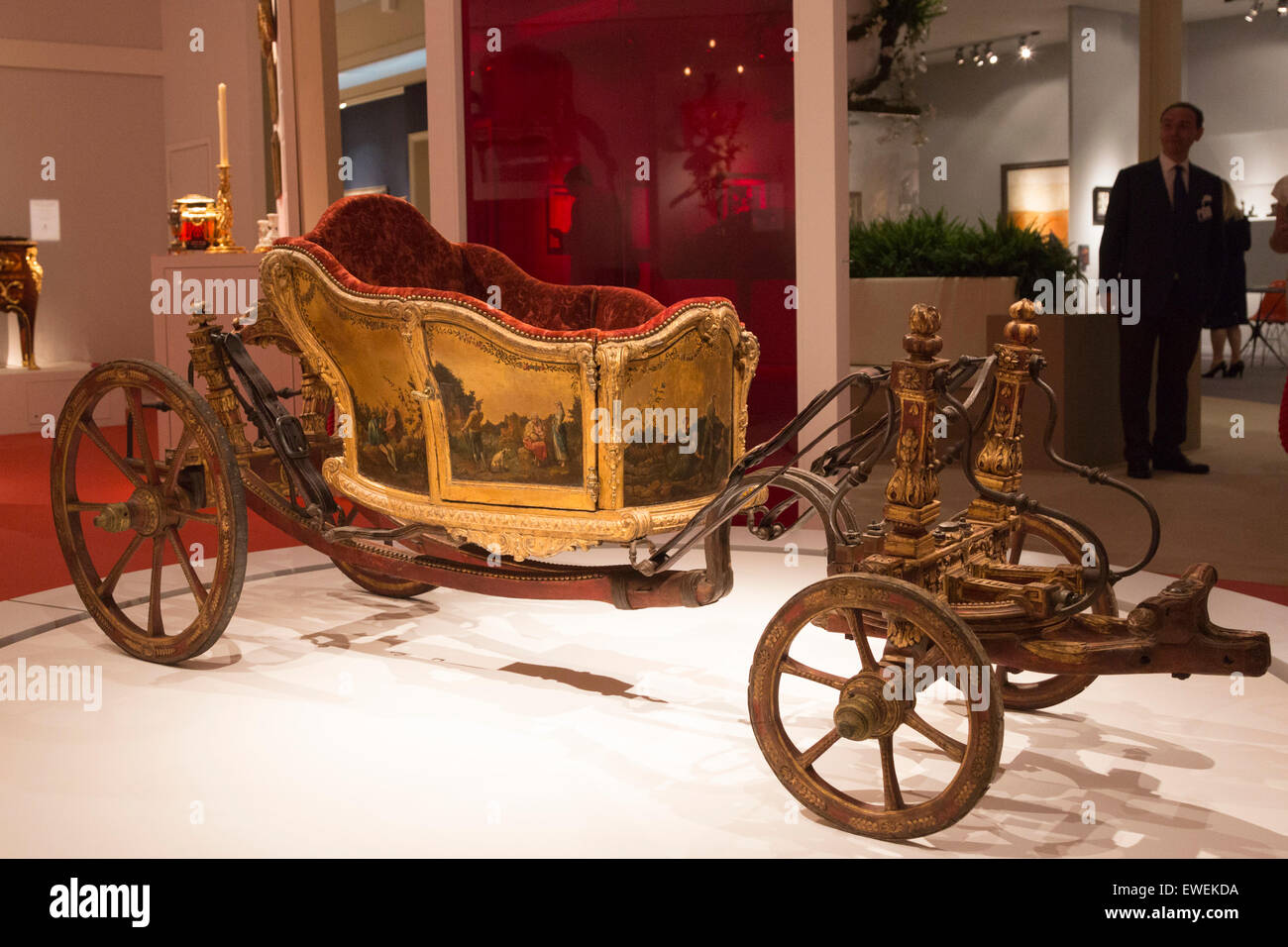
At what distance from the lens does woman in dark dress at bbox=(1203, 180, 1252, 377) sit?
6.57m

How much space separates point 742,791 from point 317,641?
69.7 inches

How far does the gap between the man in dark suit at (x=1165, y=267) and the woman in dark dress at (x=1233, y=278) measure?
0.17 metres

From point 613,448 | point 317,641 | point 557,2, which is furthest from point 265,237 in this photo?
point 613,448

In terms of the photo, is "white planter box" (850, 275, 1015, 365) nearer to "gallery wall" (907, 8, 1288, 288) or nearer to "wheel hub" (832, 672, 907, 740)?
"gallery wall" (907, 8, 1288, 288)

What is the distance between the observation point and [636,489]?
3383mm

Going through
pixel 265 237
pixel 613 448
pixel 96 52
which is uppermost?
pixel 96 52

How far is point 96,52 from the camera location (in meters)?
10.4

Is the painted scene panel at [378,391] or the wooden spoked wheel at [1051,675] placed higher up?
the painted scene panel at [378,391]

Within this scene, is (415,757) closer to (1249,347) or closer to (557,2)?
(557,2)

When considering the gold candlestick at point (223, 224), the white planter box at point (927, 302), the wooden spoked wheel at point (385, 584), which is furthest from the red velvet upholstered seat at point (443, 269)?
the white planter box at point (927, 302)

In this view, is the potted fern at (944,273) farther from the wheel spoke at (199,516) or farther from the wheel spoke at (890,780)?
the wheel spoke at (890,780)

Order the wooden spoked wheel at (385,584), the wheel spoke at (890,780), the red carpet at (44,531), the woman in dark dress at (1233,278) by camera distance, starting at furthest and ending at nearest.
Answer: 1. the woman in dark dress at (1233,278)
2. the red carpet at (44,531)
3. the wooden spoked wheel at (385,584)
4. the wheel spoke at (890,780)

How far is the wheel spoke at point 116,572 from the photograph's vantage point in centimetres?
385

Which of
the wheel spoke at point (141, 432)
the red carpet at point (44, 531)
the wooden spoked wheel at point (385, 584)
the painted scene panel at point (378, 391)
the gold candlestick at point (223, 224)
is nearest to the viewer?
the painted scene panel at point (378, 391)
